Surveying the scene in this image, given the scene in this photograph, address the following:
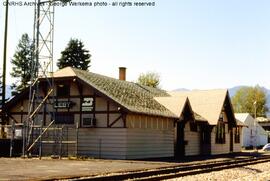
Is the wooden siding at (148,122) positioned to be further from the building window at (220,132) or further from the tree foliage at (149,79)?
the tree foliage at (149,79)

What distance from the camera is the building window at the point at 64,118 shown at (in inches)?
1093

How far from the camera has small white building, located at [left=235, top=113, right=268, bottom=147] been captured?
62091mm

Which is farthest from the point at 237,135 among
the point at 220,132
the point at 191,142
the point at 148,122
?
the point at 148,122

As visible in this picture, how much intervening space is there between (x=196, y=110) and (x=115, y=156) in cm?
1257

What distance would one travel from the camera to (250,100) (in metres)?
111

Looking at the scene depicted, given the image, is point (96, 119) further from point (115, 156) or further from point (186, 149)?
point (186, 149)

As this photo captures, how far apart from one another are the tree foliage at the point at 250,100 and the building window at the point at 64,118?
8717 cm

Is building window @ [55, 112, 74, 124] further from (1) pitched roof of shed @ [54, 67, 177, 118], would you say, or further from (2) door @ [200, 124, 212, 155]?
(2) door @ [200, 124, 212, 155]

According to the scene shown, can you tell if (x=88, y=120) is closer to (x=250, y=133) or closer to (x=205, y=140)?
(x=205, y=140)

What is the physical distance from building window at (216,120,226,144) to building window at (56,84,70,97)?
1532 centimetres

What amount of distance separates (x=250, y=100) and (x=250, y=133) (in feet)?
155

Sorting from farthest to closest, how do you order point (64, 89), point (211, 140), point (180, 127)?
point (211, 140) → point (180, 127) → point (64, 89)

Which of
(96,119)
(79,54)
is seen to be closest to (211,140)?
(96,119)

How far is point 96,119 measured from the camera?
2677cm
